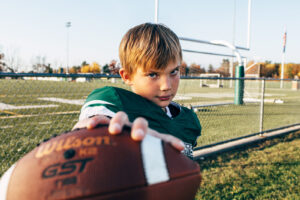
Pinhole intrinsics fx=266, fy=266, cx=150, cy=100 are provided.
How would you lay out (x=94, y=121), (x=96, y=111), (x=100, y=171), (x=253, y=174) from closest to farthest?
1. (x=100, y=171)
2. (x=94, y=121)
3. (x=96, y=111)
4. (x=253, y=174)

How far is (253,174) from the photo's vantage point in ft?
10.5

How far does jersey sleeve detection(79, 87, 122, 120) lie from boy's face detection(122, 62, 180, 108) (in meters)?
0.13

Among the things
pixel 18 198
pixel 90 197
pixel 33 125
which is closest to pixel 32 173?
pixel 18 198

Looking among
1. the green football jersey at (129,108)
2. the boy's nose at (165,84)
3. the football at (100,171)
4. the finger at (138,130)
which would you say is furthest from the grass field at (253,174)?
the finger at (138,130)

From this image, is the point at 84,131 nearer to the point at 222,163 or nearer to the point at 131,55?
the point at 131,55

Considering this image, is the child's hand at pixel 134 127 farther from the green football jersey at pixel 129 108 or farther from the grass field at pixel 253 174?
the grass field at pixel 253 174

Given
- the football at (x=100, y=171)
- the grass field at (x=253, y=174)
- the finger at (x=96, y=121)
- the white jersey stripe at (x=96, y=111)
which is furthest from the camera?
the grass field at (x=253, y=174)

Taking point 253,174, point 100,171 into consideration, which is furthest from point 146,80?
point 253,174

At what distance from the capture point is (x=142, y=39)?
120 cm

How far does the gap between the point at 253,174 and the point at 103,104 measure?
2.70 m

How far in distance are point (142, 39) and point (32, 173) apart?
2.33 ft

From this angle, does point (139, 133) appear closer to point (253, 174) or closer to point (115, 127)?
point (115, 127)

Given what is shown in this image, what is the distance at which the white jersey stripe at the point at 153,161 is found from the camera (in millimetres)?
840

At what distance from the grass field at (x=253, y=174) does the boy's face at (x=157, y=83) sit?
5.71 feet
